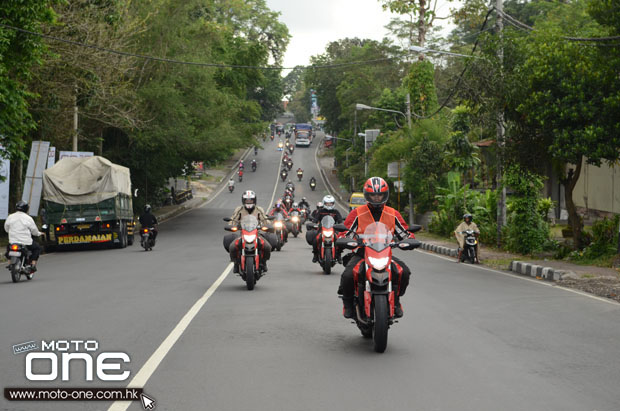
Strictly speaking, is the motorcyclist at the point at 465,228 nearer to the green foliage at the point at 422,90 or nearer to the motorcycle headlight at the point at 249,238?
the motorcycle headlight at the point at 249,238

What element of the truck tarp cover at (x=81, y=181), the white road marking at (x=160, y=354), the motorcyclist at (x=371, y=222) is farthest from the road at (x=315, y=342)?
the truck tarp cover at (x=81, y=181)

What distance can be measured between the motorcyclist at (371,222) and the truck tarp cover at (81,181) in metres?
20.5

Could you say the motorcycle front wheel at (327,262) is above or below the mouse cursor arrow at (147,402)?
below

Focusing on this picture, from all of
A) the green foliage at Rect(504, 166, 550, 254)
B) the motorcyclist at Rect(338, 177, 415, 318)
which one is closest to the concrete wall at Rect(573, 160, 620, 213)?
the green foliage at Rect(504, 166, 550, 254)

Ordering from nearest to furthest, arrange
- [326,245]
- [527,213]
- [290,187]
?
[326,245], [527,213], [290,187]

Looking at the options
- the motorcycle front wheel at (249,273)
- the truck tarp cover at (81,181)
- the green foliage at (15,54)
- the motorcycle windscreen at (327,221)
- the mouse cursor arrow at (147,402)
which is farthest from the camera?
the truck tarp cover at (81,181)

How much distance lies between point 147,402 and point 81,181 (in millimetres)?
23661

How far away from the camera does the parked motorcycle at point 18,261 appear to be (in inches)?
609

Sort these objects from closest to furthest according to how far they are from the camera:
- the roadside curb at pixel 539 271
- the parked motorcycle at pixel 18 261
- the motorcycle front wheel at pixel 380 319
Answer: the motorcycle front wheel at pixel 380 319 → the parked motorcycle at pixel 18 261 → the roadside curb at pixel 539 271

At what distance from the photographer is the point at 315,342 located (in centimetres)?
821

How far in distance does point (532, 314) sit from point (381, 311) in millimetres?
4136

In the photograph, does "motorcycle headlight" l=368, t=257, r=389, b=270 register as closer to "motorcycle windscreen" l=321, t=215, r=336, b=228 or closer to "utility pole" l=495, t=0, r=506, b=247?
"motorcycle windscreen" l=321, t=215, r=336, b=228

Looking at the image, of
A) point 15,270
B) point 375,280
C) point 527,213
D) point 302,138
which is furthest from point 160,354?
point 302,138

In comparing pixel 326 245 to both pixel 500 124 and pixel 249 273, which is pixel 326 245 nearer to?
pixel 249 273
